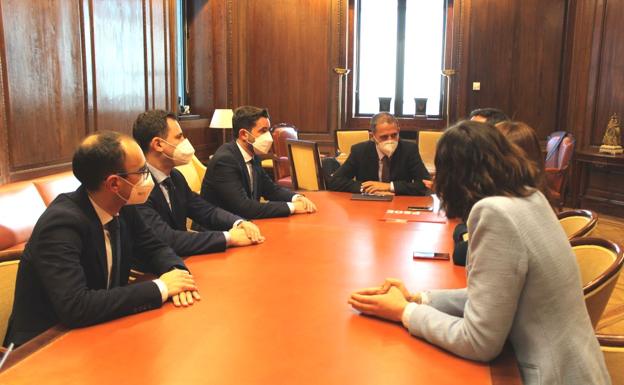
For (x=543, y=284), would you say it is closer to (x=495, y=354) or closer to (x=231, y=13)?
(x=495, y=354)

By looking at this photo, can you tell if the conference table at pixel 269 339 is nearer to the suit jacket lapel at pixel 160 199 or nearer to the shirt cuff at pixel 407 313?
the shirt cuff at pixel 407 313

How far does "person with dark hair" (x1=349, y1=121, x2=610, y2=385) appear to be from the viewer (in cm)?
125

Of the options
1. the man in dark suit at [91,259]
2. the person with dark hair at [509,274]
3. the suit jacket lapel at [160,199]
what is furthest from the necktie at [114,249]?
the person with dark hair at [509,274]

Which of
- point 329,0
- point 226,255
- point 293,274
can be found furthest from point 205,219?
point 329,0

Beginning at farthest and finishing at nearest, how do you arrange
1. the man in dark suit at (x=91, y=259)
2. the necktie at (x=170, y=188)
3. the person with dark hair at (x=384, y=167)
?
the person with dark hair at (x=384, y=167)
the necktie at (x=170, y=188)
the man in dark suit at (x=91, y=259)

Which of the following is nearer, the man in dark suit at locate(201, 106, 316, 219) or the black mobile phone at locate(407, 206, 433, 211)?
the man in dark suit at locate(201, 106, 316, 219)

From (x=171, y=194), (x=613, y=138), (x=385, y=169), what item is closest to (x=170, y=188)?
(x=171, y=194)

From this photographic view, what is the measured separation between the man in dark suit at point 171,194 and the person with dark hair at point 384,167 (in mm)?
1402

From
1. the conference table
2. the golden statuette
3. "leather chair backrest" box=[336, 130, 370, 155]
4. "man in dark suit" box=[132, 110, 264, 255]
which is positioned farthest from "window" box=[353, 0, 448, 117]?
the conference table

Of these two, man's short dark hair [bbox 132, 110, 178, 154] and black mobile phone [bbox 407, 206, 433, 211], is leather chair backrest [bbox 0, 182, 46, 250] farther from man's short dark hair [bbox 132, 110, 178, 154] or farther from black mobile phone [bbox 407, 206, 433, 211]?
black mobile phone [bbox 407, 206, 433, 211]

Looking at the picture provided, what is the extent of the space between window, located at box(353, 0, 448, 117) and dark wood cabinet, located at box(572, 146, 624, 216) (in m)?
2.17

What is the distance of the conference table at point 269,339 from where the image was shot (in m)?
1.22

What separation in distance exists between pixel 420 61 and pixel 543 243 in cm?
A: 758

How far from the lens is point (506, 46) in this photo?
802 centimetres
